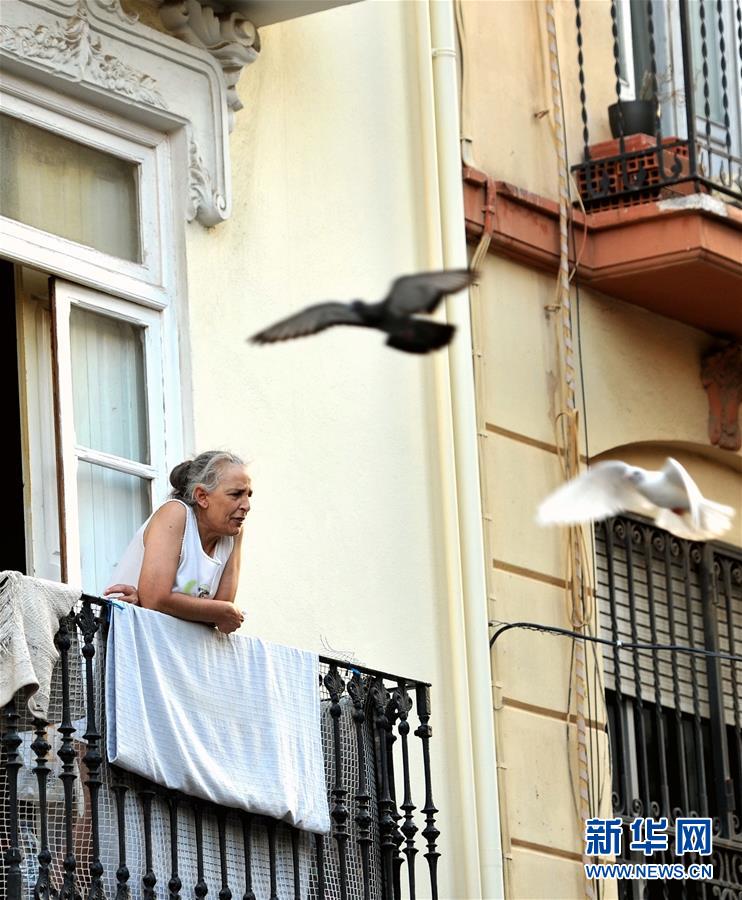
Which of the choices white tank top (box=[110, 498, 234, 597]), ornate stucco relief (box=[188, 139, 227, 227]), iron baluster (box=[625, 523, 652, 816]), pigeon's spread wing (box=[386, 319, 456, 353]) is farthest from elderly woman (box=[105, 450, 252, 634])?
iron baluster (box=[625, 523, 652, 816])

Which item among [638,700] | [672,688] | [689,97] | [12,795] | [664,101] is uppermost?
[664,101]

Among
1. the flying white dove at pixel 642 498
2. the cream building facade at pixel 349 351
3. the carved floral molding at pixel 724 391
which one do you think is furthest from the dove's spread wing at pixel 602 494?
the carved floral molding at pixel 724 391

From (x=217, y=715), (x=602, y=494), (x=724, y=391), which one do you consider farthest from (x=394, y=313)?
(x=724, y=391)

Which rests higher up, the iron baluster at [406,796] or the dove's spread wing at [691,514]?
the dove's spread wing at [691,514]

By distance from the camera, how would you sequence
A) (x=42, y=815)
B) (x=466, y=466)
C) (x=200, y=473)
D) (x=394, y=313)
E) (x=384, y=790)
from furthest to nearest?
(x=466, y=466), (x=384, y=790), (x=200, y=473), (x=42, y=815), (x=394, y=313)

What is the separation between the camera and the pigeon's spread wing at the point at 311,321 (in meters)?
7.48

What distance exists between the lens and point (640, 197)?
42.0ft

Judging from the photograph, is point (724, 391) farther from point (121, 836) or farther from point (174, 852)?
point (121, 836)

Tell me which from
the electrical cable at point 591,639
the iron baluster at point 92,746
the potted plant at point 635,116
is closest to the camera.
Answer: the iron baluster at point 92,746

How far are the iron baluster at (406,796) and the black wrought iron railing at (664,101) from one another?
3.39m

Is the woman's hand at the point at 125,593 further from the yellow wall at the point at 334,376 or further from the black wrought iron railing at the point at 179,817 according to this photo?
the yellow wall at the point at 334,376

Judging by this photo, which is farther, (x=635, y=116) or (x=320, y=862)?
(x=635, y=116)

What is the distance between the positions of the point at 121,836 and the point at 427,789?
68.6 inches

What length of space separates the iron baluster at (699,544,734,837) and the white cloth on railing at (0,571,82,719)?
497 centimetres
